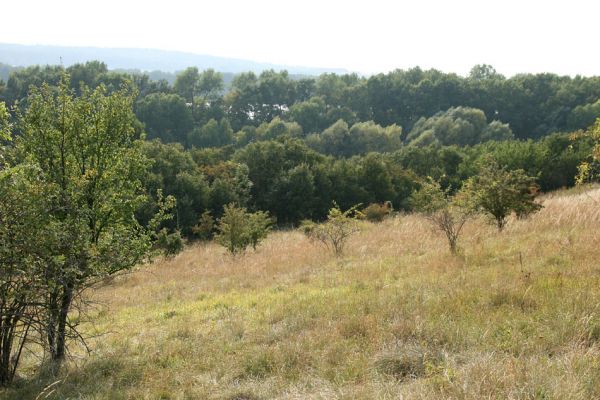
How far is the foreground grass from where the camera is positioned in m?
4.75

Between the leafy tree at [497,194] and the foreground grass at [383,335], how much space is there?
154 centimetres

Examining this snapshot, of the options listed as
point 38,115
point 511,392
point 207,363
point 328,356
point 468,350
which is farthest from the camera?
point 38,115

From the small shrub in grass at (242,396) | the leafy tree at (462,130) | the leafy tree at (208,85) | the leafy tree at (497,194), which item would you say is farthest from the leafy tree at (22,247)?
the leafy tree at (208,85)

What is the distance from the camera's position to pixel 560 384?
163 inches

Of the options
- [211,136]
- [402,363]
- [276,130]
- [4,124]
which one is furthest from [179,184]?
[276,130]

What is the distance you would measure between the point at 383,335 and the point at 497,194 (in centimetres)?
847

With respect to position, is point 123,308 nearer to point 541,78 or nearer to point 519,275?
point 519,275

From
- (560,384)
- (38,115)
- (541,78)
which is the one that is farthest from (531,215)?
(541,78)

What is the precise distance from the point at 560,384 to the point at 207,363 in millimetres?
4336

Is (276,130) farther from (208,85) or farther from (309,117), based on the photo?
(208,85)

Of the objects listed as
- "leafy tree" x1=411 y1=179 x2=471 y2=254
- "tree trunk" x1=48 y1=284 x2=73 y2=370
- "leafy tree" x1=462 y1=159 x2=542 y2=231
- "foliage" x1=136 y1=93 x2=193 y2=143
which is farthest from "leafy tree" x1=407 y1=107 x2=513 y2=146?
"tree trunk" x1=48 y1=284 x2=73 y2=370

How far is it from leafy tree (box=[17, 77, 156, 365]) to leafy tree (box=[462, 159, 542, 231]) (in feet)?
29.8

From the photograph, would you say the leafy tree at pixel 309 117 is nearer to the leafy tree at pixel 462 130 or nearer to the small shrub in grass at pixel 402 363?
the leafy tree at pixel 462 130

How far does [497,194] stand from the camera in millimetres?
13195
